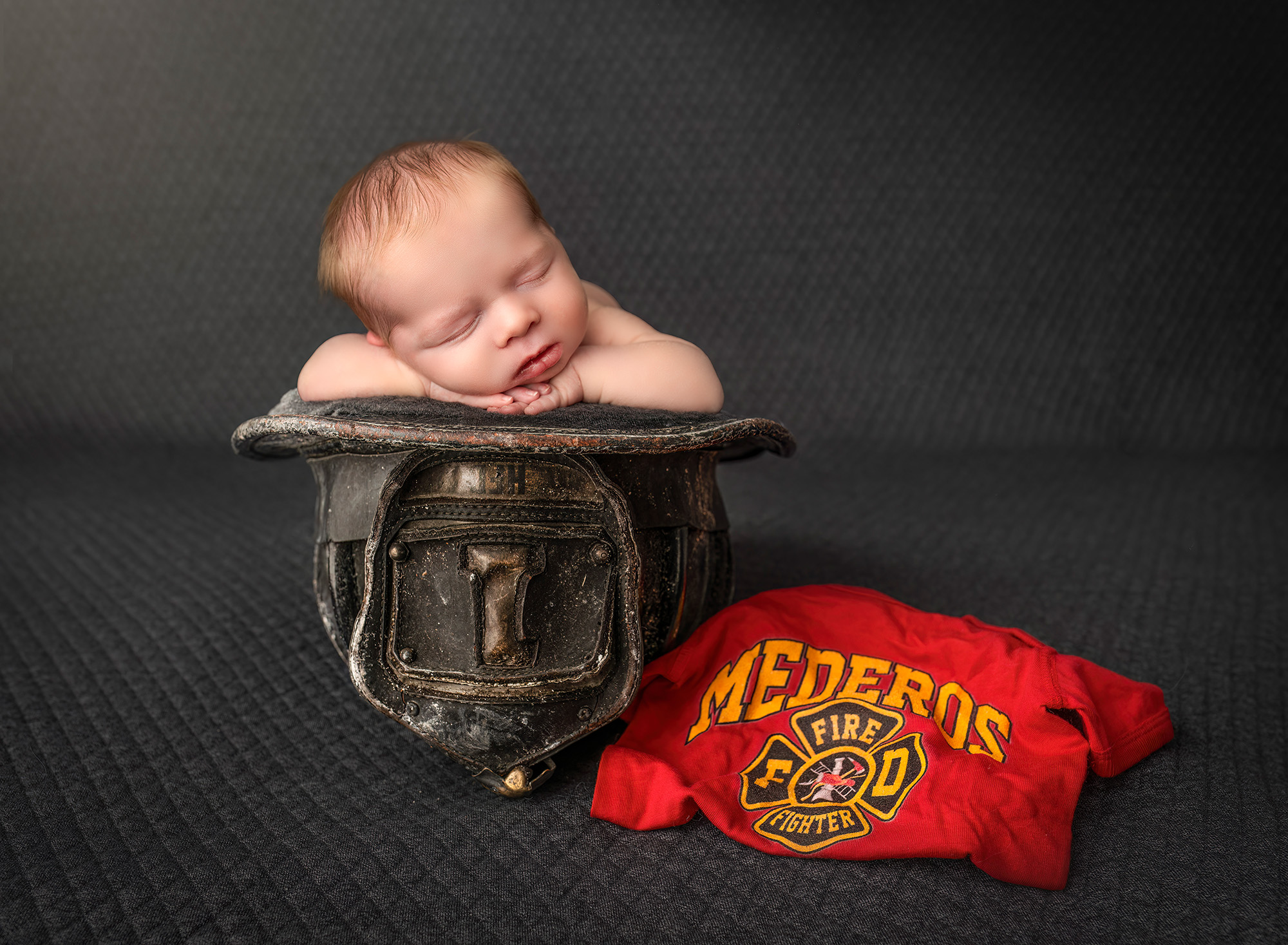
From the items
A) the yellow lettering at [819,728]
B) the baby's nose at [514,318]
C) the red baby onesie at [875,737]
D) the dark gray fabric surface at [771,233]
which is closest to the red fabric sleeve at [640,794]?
the red baby onesie at [875,737]

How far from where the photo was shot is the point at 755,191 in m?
1.76

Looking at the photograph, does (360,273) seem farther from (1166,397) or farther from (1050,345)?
(1166,397)

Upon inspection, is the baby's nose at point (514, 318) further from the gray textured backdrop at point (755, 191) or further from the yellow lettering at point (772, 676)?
the gray textured backdrop at point (755, 191)

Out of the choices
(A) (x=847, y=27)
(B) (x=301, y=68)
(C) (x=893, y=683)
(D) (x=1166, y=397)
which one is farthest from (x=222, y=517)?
(D) (x=1166, y=397)

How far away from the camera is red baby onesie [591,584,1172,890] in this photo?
68 centimetres

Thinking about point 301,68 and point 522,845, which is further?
point 301,68

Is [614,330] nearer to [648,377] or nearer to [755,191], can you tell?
[648,377]

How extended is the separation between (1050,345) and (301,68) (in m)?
1.40

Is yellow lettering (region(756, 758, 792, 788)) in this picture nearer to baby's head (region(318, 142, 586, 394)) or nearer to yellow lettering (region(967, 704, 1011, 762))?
yellow lettering (region(967, 704, 1011, 762))

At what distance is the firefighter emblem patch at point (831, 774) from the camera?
2.28 ft

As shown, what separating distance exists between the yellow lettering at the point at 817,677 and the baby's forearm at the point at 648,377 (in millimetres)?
224

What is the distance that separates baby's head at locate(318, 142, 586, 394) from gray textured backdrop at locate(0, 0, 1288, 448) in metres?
1.01

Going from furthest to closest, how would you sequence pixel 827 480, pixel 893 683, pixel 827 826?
pixel 827 480
pixel 893 683
pixel 827 826

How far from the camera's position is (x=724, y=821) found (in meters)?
0.70
